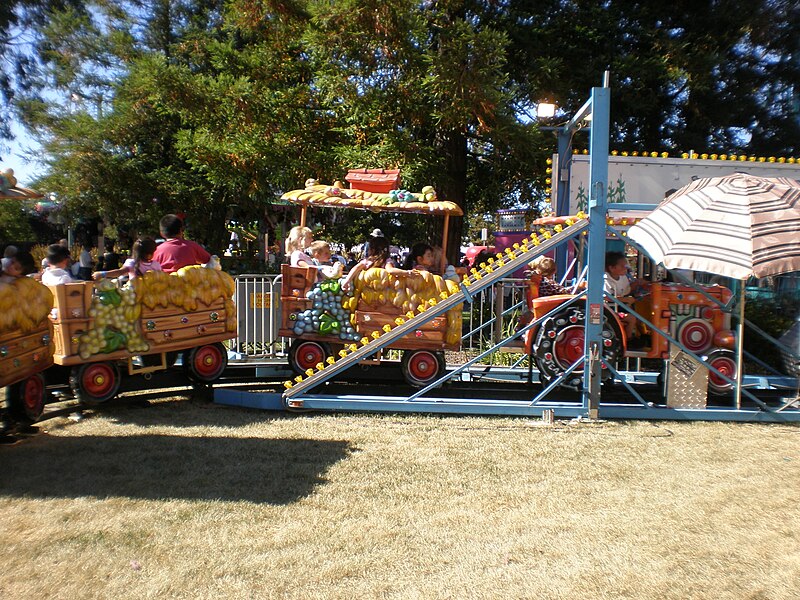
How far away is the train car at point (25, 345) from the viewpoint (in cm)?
544

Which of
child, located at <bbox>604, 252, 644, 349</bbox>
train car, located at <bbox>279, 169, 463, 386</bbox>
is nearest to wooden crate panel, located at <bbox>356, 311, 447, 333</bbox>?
train car, located at <bbox>279, 169, 463, 386</bbox>

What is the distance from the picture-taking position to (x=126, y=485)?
483cm

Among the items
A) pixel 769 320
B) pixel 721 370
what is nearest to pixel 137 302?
pixel 721 370

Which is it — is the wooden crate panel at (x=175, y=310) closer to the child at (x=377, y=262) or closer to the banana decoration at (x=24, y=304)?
the banana decoration at (x=24, y=304)

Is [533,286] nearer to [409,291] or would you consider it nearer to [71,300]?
[409,291]

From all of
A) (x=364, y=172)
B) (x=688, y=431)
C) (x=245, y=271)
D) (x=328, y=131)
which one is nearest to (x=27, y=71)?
(x=245, y=271)

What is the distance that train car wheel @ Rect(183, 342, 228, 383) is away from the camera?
7.41m

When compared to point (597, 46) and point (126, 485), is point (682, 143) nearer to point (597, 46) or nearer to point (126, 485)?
point (597, 46)

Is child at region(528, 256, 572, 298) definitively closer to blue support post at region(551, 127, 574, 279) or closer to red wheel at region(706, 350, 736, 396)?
red wheel at region(706, 350, 736, 396)

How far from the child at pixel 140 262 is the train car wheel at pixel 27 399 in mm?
1277

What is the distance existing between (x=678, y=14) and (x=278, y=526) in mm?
13262

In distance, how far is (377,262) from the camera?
7.75 metres

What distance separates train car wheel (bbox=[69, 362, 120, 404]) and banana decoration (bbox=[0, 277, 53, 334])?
74 centimetres

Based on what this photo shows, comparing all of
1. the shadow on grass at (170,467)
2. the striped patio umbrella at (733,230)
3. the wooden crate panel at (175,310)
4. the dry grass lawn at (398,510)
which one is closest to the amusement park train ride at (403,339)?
the wooden crate panel at (175,310)
